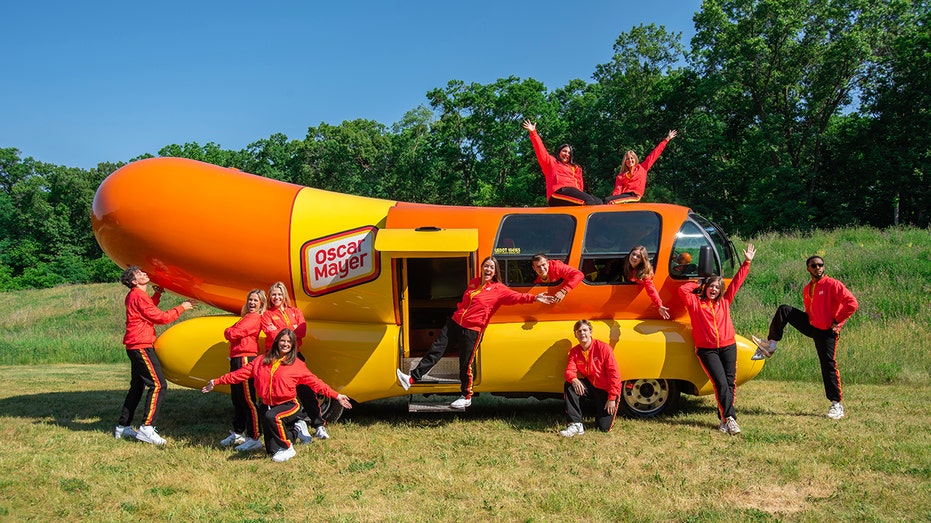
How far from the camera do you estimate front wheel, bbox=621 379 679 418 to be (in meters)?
7.46

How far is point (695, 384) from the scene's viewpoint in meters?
7.24

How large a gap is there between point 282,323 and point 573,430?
336 cm

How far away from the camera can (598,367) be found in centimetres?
689

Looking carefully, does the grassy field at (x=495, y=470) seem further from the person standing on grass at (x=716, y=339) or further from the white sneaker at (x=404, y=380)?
the white sneaker at (x=404, y=380)

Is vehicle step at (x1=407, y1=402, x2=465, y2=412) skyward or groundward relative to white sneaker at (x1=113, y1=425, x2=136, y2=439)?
skyward

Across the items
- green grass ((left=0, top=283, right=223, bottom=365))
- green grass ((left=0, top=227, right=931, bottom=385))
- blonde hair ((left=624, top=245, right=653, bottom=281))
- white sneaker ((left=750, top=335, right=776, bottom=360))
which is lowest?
green grass ((left=0, top=283, right=223, bottom=365))

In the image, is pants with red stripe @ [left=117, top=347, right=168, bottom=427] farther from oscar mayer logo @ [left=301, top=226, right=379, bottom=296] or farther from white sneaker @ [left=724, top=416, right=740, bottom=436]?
white sneaker @ [left=724, top=416, right=740, bottom=436]

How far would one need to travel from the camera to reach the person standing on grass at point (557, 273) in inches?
271

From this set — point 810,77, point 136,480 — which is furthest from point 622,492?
point 810,77

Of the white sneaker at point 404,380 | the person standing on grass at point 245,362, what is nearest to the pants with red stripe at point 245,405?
the person standing on grass at point 245,362

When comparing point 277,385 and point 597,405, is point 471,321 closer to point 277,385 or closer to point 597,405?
point 597,405

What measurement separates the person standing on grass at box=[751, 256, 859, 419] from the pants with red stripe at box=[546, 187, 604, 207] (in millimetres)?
2609

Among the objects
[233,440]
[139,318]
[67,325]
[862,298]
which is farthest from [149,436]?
[67,325]

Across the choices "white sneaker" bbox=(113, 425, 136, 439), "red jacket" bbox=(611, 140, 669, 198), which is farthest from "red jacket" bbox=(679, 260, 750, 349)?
"white sneaker" bbox=(113, 425, 136, 439)
